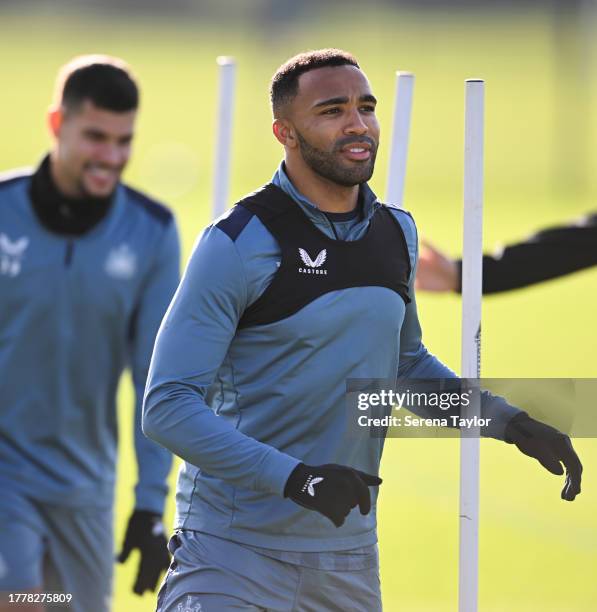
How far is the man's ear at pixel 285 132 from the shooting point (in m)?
4.00

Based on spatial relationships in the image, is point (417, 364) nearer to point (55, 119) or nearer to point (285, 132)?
point (285, 132)

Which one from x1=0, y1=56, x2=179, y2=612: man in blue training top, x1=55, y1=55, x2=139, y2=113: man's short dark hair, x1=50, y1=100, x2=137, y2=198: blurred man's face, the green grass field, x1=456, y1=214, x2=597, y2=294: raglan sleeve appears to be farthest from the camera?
the green grass field

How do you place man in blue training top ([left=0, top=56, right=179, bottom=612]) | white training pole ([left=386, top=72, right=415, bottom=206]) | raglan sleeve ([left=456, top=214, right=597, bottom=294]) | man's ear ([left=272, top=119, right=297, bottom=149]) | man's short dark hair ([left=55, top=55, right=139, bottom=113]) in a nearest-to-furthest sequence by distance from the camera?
man's ear ([left=272, top=119, right=297, bottom=149]), white training pole ([left=386, top=72, right=415, bottom=206]), man in blue training top ([left=0, top=56, right=179, bottom=612]), man's short dark hair ([left=55, top=55, right=139, bottom=113]), raglan sleeve ([left=456, top=214, right=597, bottom=294])

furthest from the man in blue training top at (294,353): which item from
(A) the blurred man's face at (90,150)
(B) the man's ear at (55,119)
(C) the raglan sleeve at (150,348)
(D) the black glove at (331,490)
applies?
(B) the man's ear at (55,119)

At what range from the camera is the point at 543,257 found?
5973 millimetres

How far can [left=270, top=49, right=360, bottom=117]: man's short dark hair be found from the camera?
3.98 m

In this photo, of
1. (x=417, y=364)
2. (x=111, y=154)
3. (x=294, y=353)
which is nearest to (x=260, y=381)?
(x=294, y=353)

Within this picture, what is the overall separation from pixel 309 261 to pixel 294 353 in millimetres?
247

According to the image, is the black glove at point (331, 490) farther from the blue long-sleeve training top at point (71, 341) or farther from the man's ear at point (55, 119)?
the man's ear at point (55, 119)

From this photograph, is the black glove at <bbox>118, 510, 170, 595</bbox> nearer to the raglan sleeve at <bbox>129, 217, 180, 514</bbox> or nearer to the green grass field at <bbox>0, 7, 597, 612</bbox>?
the raglan sleeve at <bbox>129, 217, 180, 514</bbox>

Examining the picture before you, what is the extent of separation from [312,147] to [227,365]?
2.08ft

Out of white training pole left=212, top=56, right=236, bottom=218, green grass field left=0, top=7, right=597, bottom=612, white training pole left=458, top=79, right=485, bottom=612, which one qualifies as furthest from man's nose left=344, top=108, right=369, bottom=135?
green grass field left=0, top=7, right=597, bottom=612

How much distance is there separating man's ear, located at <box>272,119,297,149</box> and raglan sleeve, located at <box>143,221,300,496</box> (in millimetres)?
388

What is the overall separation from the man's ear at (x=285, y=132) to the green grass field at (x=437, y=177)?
11.3 ft
